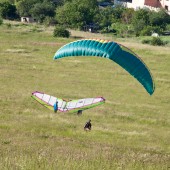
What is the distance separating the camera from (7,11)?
261ft

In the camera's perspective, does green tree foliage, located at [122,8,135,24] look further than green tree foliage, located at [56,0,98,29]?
Yes

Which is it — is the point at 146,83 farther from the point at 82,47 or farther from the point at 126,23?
the point at 126,23

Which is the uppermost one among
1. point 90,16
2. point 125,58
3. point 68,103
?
point 125,58

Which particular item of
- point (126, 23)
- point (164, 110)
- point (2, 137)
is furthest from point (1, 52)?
point (126, 23)

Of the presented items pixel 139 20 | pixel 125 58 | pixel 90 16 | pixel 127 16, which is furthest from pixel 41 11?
pixel 125 58

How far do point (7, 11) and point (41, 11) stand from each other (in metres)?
5.78

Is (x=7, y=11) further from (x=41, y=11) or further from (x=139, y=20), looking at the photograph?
(x=139, y=20)

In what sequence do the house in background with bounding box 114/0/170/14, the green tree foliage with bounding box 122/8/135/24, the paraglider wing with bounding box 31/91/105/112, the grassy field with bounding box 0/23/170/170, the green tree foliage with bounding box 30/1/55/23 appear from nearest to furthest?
the grassy field with bounding box 0/23/170/170, the paraglider wing with bounding box 31/91/105/112, the green tree foliage with bounding box 30/1/55/23, the green tree foliage with bounding box 122/8/135/24, the house in background with bounding box 114/0/170/14

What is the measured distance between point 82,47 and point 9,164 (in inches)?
565

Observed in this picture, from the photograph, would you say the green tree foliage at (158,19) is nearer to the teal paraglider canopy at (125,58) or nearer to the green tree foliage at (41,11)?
the green tree foliage at (41,11)

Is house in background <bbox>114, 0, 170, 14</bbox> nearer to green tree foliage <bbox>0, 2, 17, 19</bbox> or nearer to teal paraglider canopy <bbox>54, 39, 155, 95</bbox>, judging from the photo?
green tree foliage <bbox>0, 2, 17, 19</bbox>

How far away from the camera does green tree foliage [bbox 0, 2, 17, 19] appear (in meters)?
78.4

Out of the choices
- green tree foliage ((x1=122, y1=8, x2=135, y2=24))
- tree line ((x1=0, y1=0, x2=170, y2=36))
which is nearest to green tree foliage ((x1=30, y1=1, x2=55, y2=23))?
tree line ((x1=0, y1=0, x2=170, y2=36))

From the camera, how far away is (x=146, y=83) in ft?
64.0
